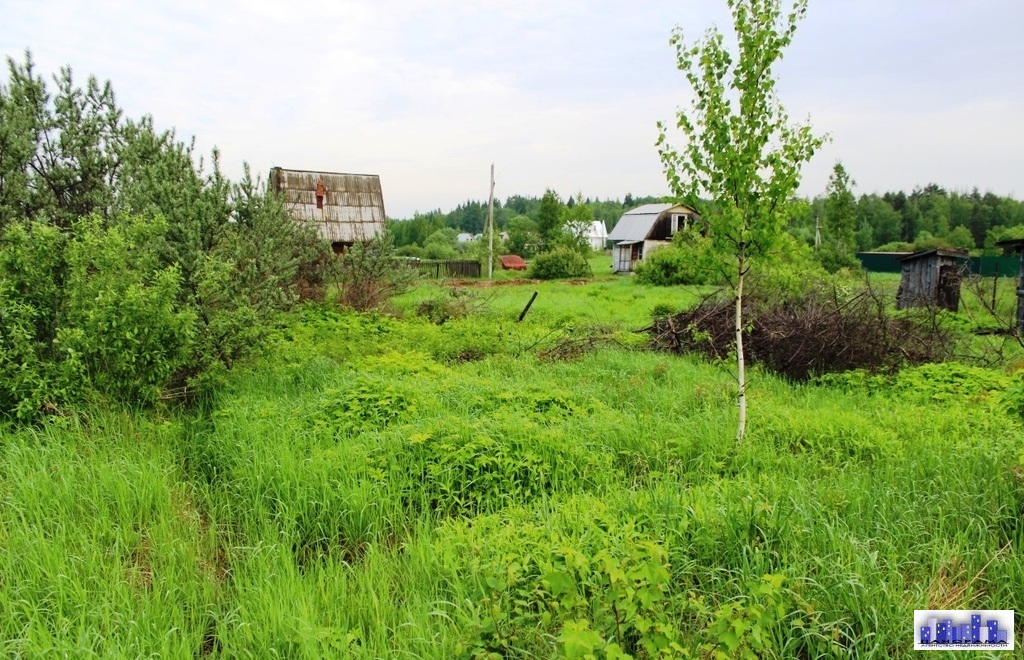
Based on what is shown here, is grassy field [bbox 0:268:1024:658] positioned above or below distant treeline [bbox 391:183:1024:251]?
below

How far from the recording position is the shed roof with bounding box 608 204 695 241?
42.1 m

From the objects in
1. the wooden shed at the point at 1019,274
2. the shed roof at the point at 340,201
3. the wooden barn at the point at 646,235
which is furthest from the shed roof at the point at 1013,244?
the wooden barn at the point at 646,235

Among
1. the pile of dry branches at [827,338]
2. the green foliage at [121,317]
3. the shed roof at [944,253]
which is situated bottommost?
the pile of dry branches at [827,338]

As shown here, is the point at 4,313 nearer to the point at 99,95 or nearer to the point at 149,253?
the point at 149,253

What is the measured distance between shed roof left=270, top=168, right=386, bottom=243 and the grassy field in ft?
54.7

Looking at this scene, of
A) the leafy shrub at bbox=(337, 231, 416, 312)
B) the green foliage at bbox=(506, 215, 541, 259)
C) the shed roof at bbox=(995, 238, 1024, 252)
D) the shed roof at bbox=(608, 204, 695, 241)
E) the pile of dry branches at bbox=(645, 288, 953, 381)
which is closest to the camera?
the pile of dry branches at bbox=(645, 288, 953, 381)

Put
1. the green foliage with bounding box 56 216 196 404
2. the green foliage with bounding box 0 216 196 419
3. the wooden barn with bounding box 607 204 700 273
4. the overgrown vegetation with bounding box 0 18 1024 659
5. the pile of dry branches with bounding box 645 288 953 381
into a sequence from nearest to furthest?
the overgrown vegetation with bounding box 0 18 1024 659 → the green foliage with bounding box 0 216 196 419 → the green foliage with bounding box 56 216 196 404 → the pile of dry branches with bounding box 645 288 953 381 → the wooden barn with bounding box 607 204 700 273

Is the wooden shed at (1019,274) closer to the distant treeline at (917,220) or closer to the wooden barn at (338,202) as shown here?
the wooden barn at (338,202)

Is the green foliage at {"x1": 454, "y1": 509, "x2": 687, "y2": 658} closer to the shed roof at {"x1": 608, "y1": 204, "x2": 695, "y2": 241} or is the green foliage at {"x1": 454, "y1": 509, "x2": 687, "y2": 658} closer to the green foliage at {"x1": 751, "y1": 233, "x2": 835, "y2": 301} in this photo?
the green foliage at {"x1": 751, "y1": 233, "x2": 835, "y2": 301}

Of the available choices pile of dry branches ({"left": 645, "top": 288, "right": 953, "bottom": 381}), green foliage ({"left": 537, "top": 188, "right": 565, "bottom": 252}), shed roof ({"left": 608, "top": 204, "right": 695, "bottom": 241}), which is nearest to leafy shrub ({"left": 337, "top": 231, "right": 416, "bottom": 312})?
pile of dry branches ({"left": 645, "top": 288, "right": 953, "bottom": 381})

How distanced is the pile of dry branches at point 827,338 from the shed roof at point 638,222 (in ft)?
106

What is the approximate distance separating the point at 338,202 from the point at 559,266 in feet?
56.2

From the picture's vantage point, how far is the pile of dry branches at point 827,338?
28.9 ft

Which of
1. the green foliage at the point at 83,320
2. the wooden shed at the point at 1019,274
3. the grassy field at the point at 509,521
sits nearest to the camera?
the grassy field at the point at 509,521
